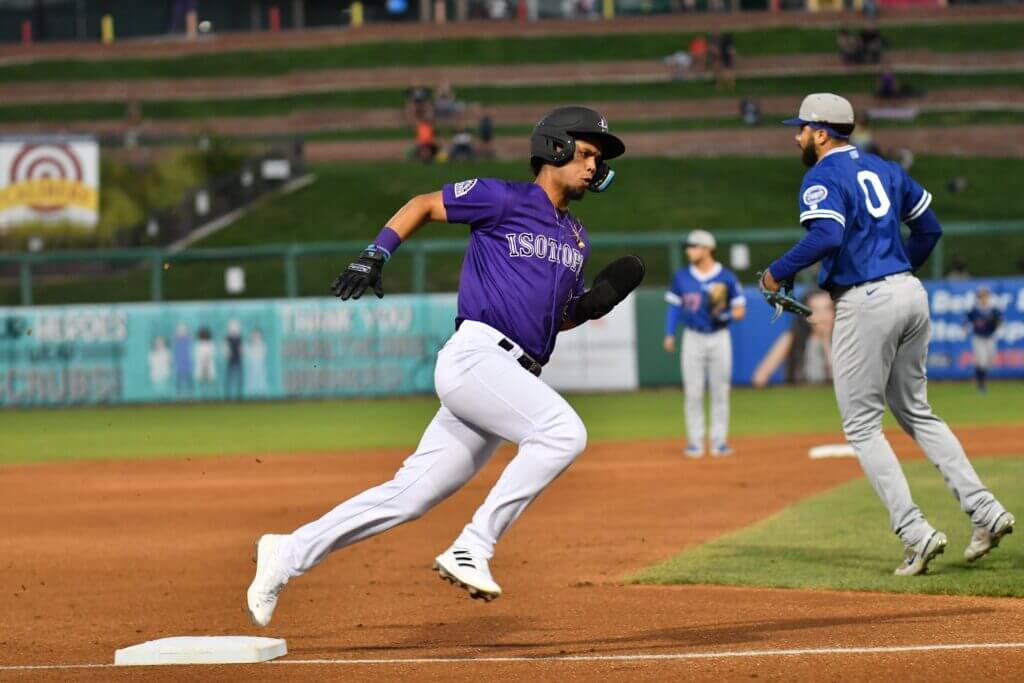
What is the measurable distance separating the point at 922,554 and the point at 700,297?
738 centimetres

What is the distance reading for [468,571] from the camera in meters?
5.77

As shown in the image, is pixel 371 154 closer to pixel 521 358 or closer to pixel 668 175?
pixel 668 175

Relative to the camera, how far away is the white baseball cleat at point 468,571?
18.9 feet

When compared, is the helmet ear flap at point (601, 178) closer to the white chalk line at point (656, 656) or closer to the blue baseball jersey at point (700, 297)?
the white chalk line at point (656, 656)

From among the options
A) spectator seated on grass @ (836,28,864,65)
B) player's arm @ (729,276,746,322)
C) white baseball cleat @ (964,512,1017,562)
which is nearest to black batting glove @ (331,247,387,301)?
white baseball cleat @ (964,512,1017,562)

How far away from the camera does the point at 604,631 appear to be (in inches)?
274

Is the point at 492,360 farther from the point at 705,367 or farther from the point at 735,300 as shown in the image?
the point at 705,367

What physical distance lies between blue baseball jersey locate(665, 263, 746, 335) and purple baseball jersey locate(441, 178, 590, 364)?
9.13 m

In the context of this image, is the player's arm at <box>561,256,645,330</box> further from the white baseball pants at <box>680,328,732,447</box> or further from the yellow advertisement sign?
the yellow advertisement sign

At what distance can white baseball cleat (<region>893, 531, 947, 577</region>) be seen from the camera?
7934 mm

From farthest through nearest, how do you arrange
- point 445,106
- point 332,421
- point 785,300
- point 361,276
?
point 445,106 < point 332,421 < point 785,300 < point 361,276

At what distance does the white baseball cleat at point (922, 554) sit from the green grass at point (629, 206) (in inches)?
1049

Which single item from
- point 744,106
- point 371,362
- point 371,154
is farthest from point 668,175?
point 371,362

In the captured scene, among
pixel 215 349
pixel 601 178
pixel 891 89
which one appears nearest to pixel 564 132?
pixel 601 178
